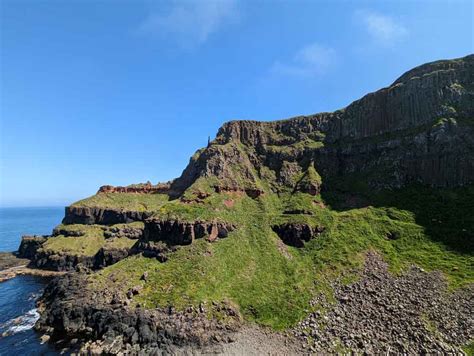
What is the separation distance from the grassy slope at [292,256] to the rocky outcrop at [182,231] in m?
2.04

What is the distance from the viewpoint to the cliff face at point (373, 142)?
73438 millimetres

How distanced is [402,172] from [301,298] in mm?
47492

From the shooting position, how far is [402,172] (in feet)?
255

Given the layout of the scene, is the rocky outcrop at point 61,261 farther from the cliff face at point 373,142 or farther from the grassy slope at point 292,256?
the cliff face at point 373,142

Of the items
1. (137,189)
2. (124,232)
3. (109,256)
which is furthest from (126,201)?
(109,256)

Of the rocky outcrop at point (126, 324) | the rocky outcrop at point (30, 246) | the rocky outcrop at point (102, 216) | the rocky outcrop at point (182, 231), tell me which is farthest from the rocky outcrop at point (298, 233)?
the rocky outcrop at point (30, 246)

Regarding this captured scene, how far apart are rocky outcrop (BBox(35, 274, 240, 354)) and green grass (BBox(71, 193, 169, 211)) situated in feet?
188

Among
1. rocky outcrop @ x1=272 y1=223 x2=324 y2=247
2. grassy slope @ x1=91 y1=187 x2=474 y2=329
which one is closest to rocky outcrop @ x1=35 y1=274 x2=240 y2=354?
grassy slope @ x1=91 y1=187 x2=474 y2=329

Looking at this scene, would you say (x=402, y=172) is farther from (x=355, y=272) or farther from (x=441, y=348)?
(x=441, y=348)

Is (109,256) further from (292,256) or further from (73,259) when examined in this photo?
(292,256)

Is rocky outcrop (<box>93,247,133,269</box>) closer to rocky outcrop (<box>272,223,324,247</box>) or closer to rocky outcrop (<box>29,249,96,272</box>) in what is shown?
rocky outcrop (<box>29,249,96,272</box>)

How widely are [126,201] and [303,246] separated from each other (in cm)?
7613

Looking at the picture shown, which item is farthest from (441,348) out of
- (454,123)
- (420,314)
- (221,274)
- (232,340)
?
(454,123)

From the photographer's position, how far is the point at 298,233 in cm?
6800
